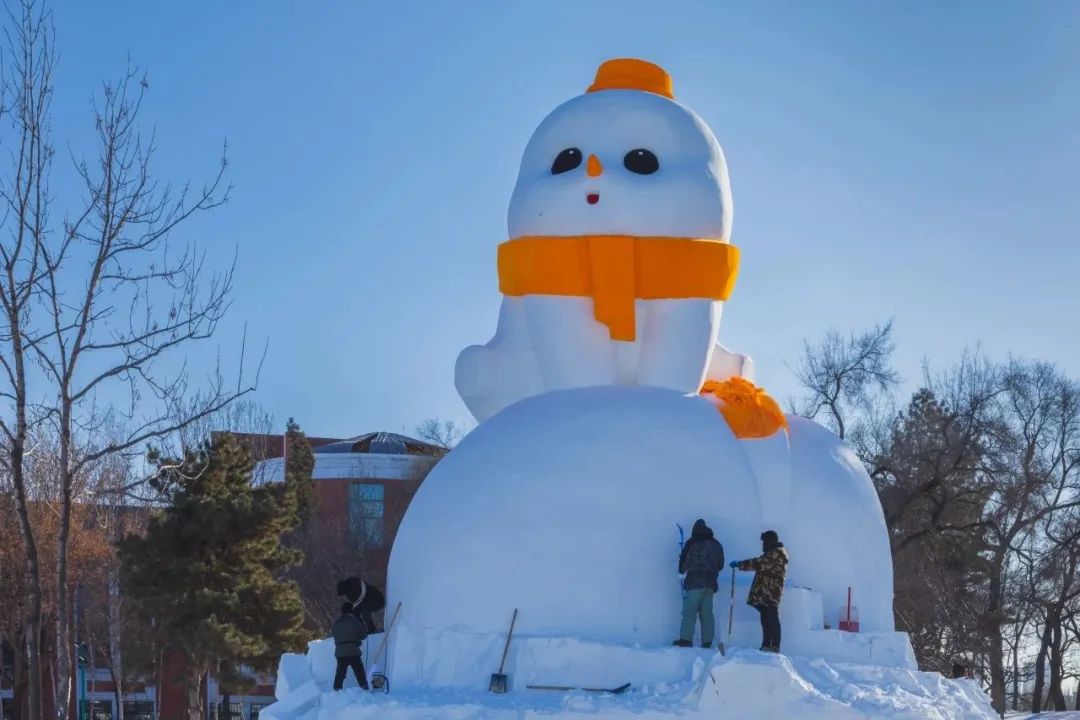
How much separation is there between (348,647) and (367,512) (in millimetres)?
32075

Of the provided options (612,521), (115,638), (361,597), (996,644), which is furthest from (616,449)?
(115,638)

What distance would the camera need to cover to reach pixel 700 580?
12633mm

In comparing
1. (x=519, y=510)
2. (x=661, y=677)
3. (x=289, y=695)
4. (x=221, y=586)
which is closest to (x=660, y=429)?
(x=519, y=510)

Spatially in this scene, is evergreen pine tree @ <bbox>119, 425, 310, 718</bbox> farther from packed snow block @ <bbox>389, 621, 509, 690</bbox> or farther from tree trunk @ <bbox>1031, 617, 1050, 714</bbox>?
tree trunk @ <bbox>1031, 617, 1050, 714</bbox>

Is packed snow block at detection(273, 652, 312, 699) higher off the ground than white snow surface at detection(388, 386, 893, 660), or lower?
lower

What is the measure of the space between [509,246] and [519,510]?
3.49 m

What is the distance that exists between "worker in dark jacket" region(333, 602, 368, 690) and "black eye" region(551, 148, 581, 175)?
5345 mm

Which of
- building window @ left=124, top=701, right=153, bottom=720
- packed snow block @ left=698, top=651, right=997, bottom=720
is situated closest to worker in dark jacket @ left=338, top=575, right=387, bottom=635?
packed snow block @ left=698, top=651, right=997, bottom=720

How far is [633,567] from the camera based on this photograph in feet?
42.7

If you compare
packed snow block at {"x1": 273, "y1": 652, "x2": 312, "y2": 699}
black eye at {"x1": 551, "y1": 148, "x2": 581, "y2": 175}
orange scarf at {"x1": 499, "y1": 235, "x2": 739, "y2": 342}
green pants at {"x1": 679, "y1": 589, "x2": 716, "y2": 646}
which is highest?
black eye at {"x1": 551, "y1": 148, "x2": 581, "y2": 175}

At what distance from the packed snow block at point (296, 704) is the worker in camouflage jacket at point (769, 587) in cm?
427

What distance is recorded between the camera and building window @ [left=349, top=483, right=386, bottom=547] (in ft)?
143

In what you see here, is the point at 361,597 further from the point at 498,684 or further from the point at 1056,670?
the point at 1056,670

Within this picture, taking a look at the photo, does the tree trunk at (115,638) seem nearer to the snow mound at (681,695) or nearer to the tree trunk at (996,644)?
the tree trunk at (996,644)
